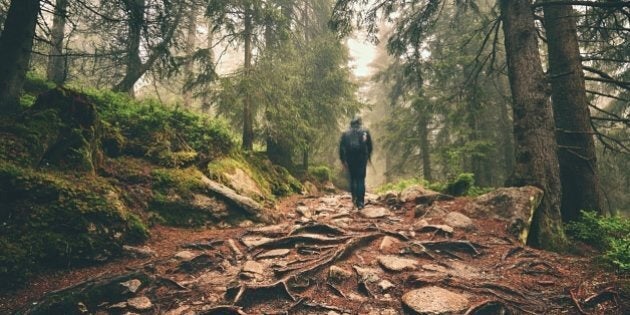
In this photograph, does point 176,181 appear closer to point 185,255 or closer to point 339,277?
point 185,255

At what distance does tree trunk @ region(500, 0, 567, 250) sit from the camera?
6023 millimetres

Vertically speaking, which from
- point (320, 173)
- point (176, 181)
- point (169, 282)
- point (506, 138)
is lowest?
point (169, 282)

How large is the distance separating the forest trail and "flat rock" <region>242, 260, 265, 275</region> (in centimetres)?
2

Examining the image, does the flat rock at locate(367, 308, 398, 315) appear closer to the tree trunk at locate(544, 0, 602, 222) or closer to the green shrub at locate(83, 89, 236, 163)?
the tree trunk at locate(544, 0, 602, 222)

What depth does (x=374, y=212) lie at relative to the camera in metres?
8.06

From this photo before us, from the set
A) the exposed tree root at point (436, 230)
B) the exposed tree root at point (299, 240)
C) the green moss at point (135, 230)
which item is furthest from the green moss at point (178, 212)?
the exposed tree root at point (436, 230)

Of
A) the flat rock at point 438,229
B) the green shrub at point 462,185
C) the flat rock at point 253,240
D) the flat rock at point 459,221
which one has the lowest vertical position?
the flat rock at point 253,240

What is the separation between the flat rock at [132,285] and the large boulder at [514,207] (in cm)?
600

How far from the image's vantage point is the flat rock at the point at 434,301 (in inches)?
137

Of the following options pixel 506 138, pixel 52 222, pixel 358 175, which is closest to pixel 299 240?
pixel 358 175

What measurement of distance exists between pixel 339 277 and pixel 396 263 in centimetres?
95

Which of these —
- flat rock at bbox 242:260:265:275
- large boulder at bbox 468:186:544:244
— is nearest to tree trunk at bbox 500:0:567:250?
large boulder at bbox 468:186:544:244

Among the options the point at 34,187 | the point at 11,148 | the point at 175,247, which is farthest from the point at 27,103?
the point at 175,247

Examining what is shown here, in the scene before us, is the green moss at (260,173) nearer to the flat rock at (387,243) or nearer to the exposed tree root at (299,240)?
the exposed tree root at (299,240)
